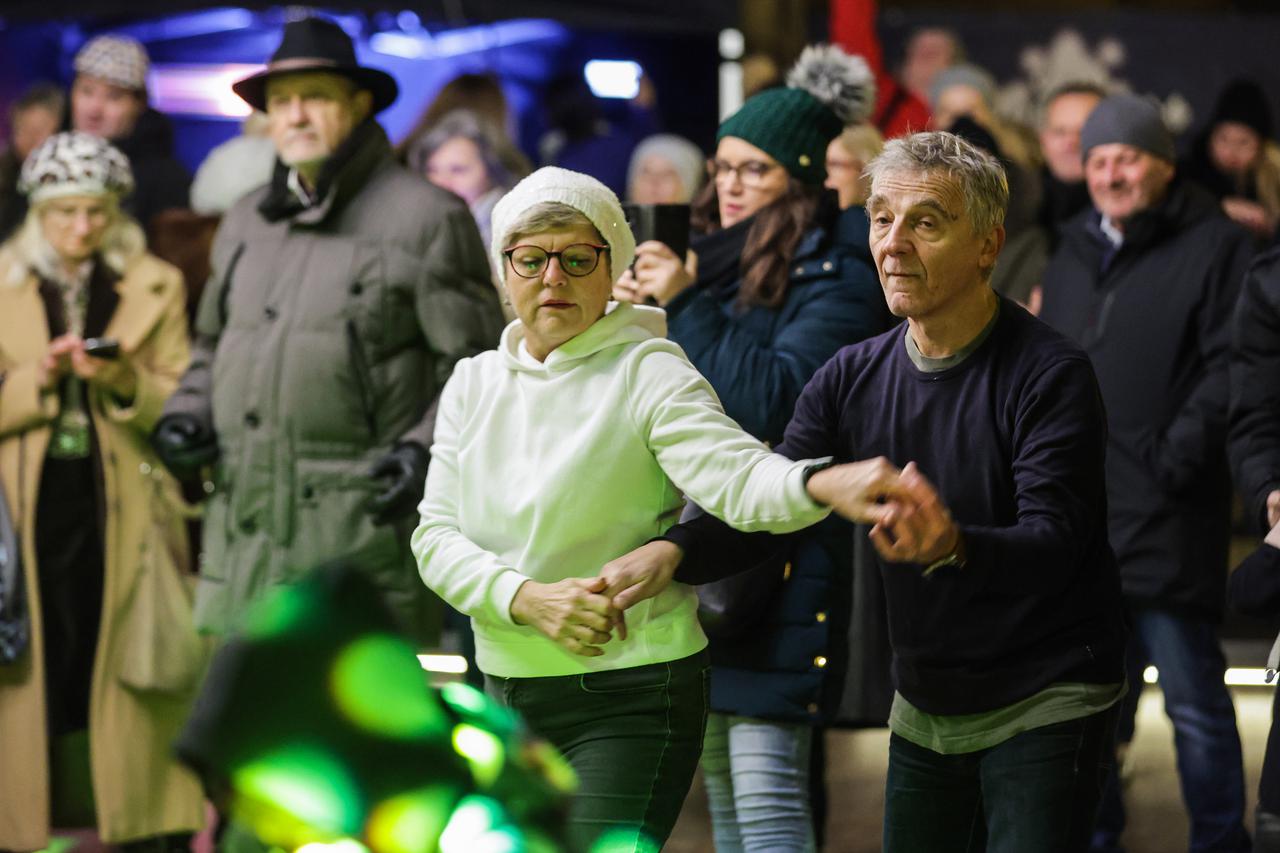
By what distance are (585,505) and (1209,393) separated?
7.93ft

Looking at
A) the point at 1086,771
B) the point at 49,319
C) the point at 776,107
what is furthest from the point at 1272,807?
the point at 49,319

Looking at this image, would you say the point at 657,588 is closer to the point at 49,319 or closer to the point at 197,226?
the point at 49,319

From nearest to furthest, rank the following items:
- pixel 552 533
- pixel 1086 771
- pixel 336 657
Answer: pixel 336 657 → pixel 1086 771 → pixel 552 533

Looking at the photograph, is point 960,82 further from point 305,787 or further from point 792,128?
point 305,787

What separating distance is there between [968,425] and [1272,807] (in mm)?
1140

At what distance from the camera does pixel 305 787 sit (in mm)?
1628

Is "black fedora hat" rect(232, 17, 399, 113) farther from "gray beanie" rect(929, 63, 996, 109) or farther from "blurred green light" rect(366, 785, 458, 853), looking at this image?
"blurred green light" rect(366, 785, 458, 853)

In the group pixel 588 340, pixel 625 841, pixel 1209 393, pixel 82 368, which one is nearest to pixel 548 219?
pixel 588 340

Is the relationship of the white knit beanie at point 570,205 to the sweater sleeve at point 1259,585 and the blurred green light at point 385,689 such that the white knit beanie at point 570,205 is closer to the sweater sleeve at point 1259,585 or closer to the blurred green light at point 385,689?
the sweater sleeve at point 1259,585

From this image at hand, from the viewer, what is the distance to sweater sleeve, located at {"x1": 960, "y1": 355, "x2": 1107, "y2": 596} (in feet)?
9.91

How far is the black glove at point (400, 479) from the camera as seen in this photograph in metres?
4.80

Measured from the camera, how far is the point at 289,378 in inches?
198

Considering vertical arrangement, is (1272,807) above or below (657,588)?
below

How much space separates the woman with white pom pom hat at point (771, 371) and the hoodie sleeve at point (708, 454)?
625mm
